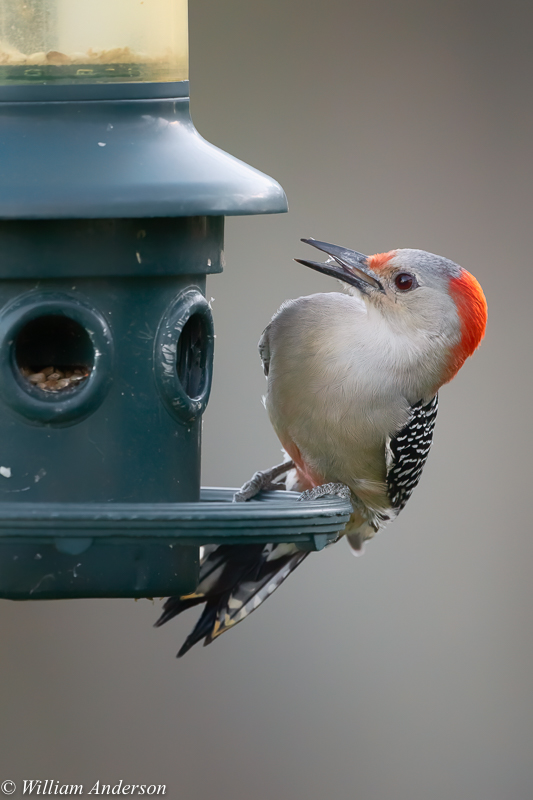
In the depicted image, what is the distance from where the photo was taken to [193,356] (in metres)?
3.68

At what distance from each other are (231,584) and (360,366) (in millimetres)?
841

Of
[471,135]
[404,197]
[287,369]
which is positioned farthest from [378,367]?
[471,135]

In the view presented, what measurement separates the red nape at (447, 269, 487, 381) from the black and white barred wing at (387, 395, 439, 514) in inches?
10.3

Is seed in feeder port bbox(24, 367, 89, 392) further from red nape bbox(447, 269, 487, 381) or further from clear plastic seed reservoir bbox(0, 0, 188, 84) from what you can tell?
red nape bbox(447, 269, 487, 381)

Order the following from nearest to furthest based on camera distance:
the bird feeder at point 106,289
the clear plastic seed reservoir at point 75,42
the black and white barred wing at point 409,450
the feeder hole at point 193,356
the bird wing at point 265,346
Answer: the bird feeder at point 106,289 < the clear plastic seed reservoir at point 75,42 < the feeder hole at point 193,356 < the black and white barred wing at point 409,450 < the bird wing at point 265,346

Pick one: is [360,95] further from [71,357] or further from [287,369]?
[71,357]

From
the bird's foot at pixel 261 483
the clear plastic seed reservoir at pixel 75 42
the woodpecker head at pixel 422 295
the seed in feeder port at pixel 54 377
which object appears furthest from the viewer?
the woodpecker head at pixel 422 295

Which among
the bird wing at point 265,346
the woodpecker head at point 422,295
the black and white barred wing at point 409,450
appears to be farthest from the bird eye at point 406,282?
the bird wing at point 265,346

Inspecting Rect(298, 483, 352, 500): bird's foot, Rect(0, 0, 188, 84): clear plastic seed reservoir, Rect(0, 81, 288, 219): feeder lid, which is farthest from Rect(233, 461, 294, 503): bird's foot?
Rect(0, 0, 188, 84): clear plastic seed reservoir

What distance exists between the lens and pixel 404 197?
707 cm

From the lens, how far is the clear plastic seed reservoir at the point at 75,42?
3.30 metres

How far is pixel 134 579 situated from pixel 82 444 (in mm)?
366

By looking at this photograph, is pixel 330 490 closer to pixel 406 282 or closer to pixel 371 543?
pixel 406 282

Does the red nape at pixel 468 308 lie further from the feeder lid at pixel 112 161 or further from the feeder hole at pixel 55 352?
the feeder hole at pixel 55 352
